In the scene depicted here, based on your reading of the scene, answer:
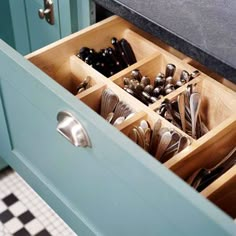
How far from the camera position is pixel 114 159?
0.72 m

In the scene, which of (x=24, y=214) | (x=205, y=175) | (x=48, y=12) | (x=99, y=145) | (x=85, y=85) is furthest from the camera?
(x=24, y=214)

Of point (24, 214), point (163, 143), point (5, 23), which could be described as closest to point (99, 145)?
point (163, 143)

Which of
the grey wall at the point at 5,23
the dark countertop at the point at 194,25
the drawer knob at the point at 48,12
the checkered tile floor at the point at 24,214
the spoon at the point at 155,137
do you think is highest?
the dark countertop at the point at 194,25

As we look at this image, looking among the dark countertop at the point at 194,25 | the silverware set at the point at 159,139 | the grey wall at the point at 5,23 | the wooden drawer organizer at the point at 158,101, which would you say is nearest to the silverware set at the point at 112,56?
the wooden drawer organizer at the point at 158,101

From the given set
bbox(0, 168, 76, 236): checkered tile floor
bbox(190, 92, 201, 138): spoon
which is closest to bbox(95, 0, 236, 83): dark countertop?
bbox(190, 92, 201, 138): spoon

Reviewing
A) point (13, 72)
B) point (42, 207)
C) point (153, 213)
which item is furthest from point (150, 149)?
point (42, 207)

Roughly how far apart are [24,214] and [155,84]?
1.82 feet

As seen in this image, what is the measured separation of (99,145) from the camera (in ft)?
2.39

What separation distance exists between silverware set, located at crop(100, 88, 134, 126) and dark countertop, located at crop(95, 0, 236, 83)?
148mm

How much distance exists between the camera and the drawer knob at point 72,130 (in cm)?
75

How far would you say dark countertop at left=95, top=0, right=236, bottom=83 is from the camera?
779mm

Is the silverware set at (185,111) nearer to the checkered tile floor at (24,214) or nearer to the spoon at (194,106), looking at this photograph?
the spoon at (194,106)

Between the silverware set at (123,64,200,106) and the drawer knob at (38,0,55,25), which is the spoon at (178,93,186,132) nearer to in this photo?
the silverware set at (123,64,200,106)

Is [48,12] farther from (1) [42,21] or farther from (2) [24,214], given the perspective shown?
(2) [24,214]
